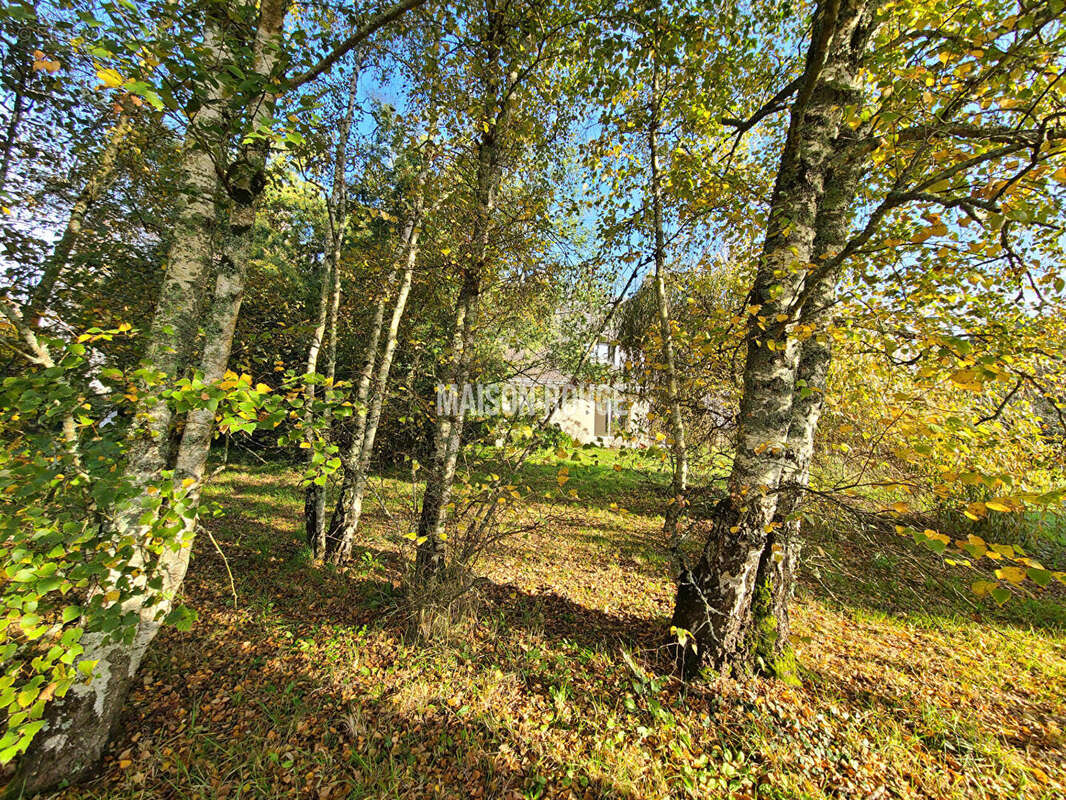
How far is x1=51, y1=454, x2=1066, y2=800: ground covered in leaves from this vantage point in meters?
2.70

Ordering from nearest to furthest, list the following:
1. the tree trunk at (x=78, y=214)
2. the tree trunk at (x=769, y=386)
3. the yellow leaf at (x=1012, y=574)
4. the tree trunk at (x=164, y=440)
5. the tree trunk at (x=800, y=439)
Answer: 1. the yellow leaf at (x=1012, y=574)
2. the tree trunk at (x=164, y=440)
3. the tree trunk at (x=769, y=386)
4. the tree trunk at (x=800, y=439)
5. the tree trunk at (x=78, y=214)

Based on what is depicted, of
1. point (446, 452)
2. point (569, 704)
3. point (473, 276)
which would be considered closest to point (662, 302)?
point (473, 276)

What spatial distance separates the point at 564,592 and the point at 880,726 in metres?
3.30

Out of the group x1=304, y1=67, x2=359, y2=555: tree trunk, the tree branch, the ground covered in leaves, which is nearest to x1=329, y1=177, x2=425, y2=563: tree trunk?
x1=304, y1=67, x2=359, y2=555: tree trunk

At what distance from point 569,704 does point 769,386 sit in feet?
10.7

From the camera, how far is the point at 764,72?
4.86 metres

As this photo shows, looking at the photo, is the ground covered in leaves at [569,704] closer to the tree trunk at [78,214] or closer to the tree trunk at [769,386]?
the tree trunk at [769,386]

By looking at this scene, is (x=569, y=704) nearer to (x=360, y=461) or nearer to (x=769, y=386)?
(x=769, y=386)

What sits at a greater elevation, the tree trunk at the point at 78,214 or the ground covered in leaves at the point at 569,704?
the tree trunk at the point at 78,214

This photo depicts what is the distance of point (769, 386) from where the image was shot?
10.5 ft

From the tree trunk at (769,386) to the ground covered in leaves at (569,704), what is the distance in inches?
18.6

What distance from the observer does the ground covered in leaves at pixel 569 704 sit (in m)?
2.70

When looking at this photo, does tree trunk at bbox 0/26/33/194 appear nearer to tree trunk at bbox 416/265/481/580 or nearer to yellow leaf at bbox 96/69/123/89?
yellow leaf at bbox 96/69/123/89

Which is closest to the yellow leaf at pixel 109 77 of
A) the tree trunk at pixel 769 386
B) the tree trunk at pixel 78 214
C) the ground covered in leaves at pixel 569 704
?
the ground covered in leaves at pixel 569 704
